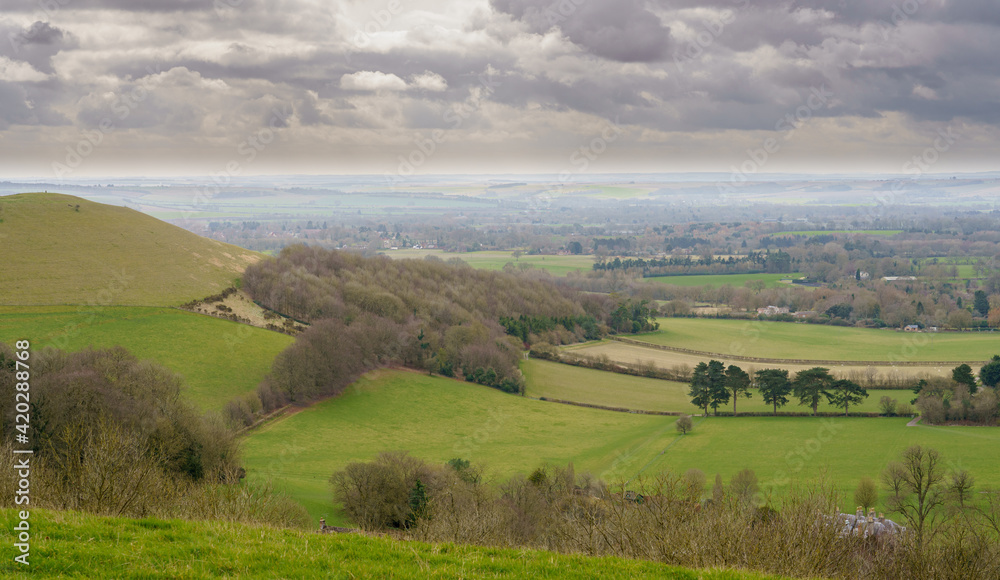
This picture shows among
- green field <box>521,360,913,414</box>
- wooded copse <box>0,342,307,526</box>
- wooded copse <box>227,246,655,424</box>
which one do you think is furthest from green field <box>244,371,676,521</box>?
wooded copse <box>0,342,307,526</box>

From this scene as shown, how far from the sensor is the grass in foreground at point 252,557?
9367 millimetres

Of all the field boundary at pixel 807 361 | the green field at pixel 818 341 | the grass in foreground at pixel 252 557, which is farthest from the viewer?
the green field at pixel 818 341

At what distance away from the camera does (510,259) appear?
178 meters

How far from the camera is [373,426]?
51375 mm

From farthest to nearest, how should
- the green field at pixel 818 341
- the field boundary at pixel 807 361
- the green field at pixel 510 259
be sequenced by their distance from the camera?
the green field at pixel 510 259, the green field at pixel 818 341, the field boundary at pixel 807 361

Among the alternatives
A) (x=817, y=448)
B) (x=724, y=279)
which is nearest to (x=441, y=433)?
(x=817, y=448)

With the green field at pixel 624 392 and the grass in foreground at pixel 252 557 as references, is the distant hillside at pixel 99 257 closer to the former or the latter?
the green field at pixel 624 392

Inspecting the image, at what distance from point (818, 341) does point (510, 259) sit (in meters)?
101

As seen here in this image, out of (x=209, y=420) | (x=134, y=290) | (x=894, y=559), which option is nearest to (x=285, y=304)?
(x=134, y=290)

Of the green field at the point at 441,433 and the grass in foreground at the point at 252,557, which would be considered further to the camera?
the green field at the point at 441,433

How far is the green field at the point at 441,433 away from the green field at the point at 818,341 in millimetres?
31507

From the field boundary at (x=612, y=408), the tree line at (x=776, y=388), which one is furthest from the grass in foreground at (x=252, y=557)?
the tree line at (x=776, y=388)

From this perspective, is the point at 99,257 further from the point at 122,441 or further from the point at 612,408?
the point at 122,441

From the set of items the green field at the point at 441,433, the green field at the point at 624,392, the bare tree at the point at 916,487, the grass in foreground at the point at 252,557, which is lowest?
the green field at the point at 441,433
